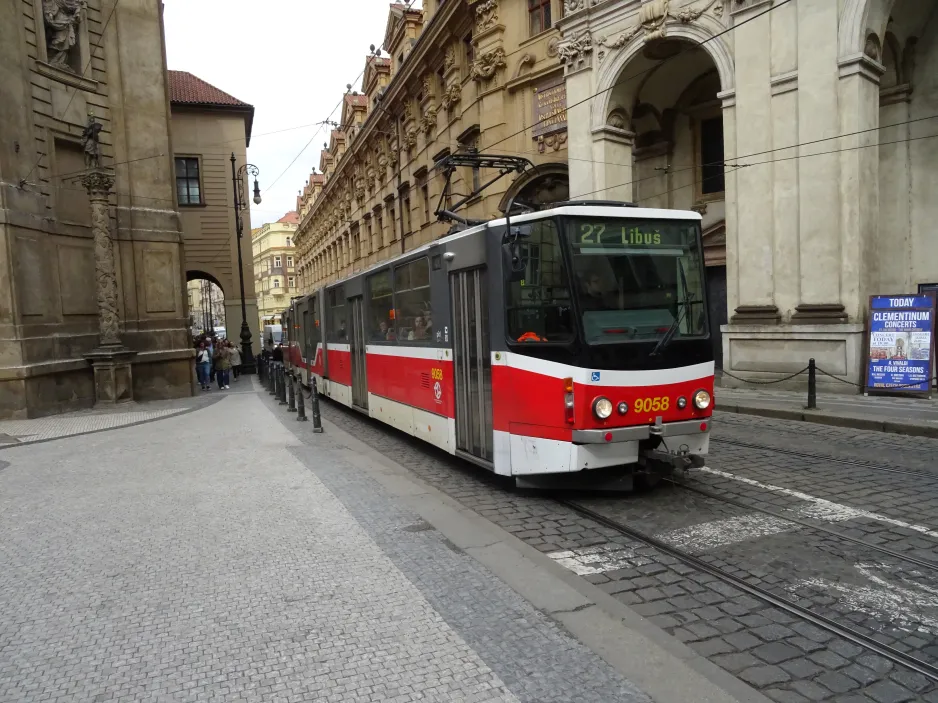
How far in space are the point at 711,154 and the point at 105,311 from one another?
1703 cm

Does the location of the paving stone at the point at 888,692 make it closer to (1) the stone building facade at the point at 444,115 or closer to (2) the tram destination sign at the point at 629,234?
(2) the tram destination sign at the point at 629,234

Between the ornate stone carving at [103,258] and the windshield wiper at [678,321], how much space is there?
15.8 m

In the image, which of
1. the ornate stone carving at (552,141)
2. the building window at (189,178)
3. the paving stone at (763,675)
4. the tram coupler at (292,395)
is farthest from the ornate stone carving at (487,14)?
the paving stone at (763,675)

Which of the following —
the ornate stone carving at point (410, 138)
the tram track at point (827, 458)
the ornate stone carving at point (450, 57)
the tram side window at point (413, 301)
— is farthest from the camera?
the ornate stone carving at point (410, 138)

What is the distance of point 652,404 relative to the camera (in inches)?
258

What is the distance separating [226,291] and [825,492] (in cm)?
3260

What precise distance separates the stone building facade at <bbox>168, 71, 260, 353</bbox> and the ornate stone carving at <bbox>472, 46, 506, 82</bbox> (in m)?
15.3

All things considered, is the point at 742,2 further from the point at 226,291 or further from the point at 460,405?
the point at 226,291

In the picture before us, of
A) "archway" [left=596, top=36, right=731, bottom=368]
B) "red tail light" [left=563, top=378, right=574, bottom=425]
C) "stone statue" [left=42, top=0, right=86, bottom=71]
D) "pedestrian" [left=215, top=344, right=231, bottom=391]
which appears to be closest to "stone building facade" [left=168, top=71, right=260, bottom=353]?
"pedestrian" [left=215, top=344, right=231, bottom=391]

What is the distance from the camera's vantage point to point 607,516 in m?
6.32

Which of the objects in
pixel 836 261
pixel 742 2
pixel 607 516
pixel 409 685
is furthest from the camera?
pixel 742 2

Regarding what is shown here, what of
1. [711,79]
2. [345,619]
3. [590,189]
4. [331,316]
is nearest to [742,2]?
[711,79]

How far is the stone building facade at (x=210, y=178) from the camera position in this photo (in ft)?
111

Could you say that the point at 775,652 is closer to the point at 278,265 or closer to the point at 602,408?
the point at 602,408
